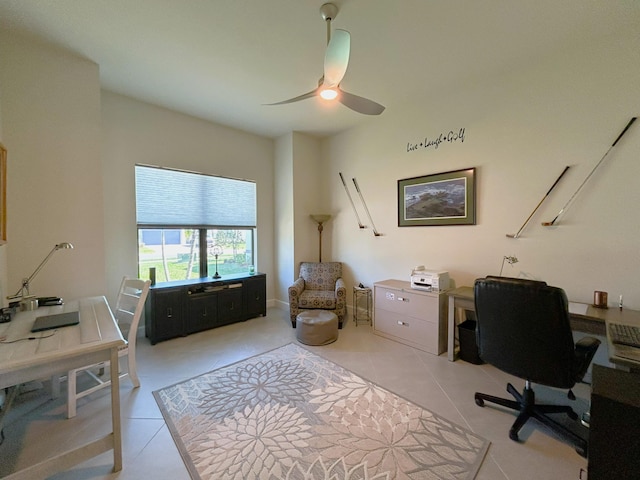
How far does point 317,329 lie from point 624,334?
239cm

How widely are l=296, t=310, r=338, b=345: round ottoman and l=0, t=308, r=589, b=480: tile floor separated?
0.10 meters

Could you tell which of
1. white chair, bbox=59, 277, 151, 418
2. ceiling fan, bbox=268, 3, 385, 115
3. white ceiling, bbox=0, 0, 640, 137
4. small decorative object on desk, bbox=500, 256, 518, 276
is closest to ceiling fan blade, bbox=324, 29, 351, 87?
ceiling fan, bbox=268, 3, 385, 115

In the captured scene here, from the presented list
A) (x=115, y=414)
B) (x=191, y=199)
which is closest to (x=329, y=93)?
(x=115, y=414)

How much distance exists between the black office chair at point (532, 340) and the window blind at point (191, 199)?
3511 mm

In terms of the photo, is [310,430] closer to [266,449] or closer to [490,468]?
[266,449]

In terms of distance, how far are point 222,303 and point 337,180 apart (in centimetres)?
260

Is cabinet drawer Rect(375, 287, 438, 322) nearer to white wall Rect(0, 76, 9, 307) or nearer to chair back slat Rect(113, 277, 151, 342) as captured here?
chair back slat Rect(113, 277, 151, 342)

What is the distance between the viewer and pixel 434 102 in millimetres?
3166

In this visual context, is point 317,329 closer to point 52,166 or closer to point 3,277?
point 3,277

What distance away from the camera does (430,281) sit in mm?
2861

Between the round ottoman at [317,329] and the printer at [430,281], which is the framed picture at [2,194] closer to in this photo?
the round ottoman at [317,329]

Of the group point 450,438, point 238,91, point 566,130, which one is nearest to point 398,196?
point 566,130

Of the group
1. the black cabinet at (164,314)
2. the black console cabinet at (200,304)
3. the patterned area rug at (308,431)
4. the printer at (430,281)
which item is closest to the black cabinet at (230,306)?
the black console cabinet at (200,304)

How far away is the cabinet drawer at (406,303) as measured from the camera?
2814 millimetres
